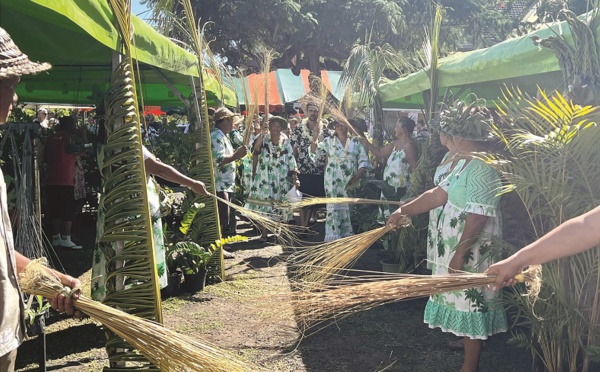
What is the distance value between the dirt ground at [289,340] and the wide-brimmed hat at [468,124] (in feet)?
4.85

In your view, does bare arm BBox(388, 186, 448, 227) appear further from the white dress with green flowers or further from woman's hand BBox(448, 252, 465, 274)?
woman's hand BBox(448, 252, 465, 274)

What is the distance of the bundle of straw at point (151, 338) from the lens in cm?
218

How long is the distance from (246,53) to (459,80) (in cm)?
2178

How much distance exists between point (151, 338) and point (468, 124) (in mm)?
2342

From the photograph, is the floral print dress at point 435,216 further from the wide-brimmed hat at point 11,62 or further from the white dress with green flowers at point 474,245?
the wide-brimmed hat at point 11,62

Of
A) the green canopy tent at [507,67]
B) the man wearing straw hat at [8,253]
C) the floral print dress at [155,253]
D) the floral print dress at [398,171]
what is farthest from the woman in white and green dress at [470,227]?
the floral print dress at [398,171]

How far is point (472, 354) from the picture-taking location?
374 cm

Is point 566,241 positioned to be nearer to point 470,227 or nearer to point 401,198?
point 470,227

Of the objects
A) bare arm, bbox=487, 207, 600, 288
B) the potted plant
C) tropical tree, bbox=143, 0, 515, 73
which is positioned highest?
tropical tree, bbox=143, 0, 515, 73

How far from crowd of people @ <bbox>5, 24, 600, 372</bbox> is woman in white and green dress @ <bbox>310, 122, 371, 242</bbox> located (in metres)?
0.01

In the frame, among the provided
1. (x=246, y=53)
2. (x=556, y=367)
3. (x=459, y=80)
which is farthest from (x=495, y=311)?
(x=246, y=53)

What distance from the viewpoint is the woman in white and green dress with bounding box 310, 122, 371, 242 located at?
26.2 feet

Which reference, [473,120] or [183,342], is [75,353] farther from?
[473,120]

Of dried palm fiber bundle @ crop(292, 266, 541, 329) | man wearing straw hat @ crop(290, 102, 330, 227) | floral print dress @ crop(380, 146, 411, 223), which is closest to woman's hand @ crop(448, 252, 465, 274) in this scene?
dried palm fiber bundle @ crop(292, 266, 541, 329)
